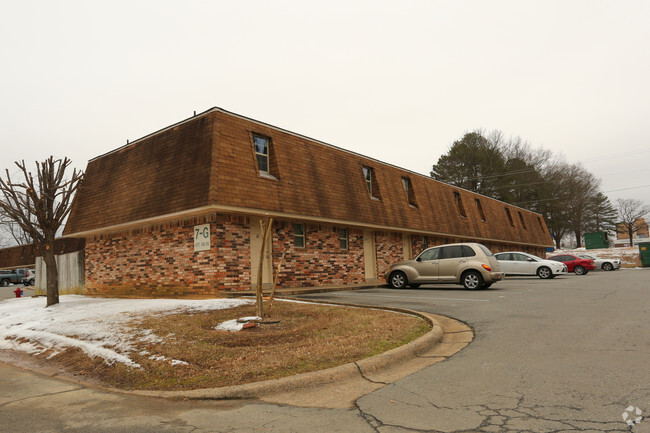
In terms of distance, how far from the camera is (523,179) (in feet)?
177

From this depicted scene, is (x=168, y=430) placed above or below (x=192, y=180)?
below

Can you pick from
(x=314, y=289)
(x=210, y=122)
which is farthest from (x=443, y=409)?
(x=210, y=122)

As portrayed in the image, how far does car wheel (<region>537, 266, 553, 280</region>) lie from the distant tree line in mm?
31304

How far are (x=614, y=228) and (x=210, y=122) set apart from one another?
7428 cm

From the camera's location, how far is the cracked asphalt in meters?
3.44

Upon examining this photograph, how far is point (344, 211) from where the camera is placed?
17.4 m

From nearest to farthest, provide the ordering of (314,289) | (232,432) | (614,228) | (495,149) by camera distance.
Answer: (232,432) → (314,289) → (495,149) → (614,228)

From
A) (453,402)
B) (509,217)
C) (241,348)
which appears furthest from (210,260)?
(509,217)

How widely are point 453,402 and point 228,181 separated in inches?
418

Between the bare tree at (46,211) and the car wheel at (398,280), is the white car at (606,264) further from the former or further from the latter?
the bare tree at (46,211)

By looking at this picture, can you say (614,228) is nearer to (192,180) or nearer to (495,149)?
(495,149)

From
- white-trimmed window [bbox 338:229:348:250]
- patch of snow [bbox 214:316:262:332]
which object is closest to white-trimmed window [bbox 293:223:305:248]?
white-trimmed window [bbox 338:229:348:250]

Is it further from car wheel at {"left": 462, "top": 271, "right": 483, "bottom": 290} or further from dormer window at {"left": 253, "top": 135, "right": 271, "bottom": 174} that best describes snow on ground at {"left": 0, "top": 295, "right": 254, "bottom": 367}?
car wheel at {"left": 462, "top": 271, "right": 483, "bottom": 290}

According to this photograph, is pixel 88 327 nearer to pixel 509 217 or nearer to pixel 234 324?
pixel 234 324
